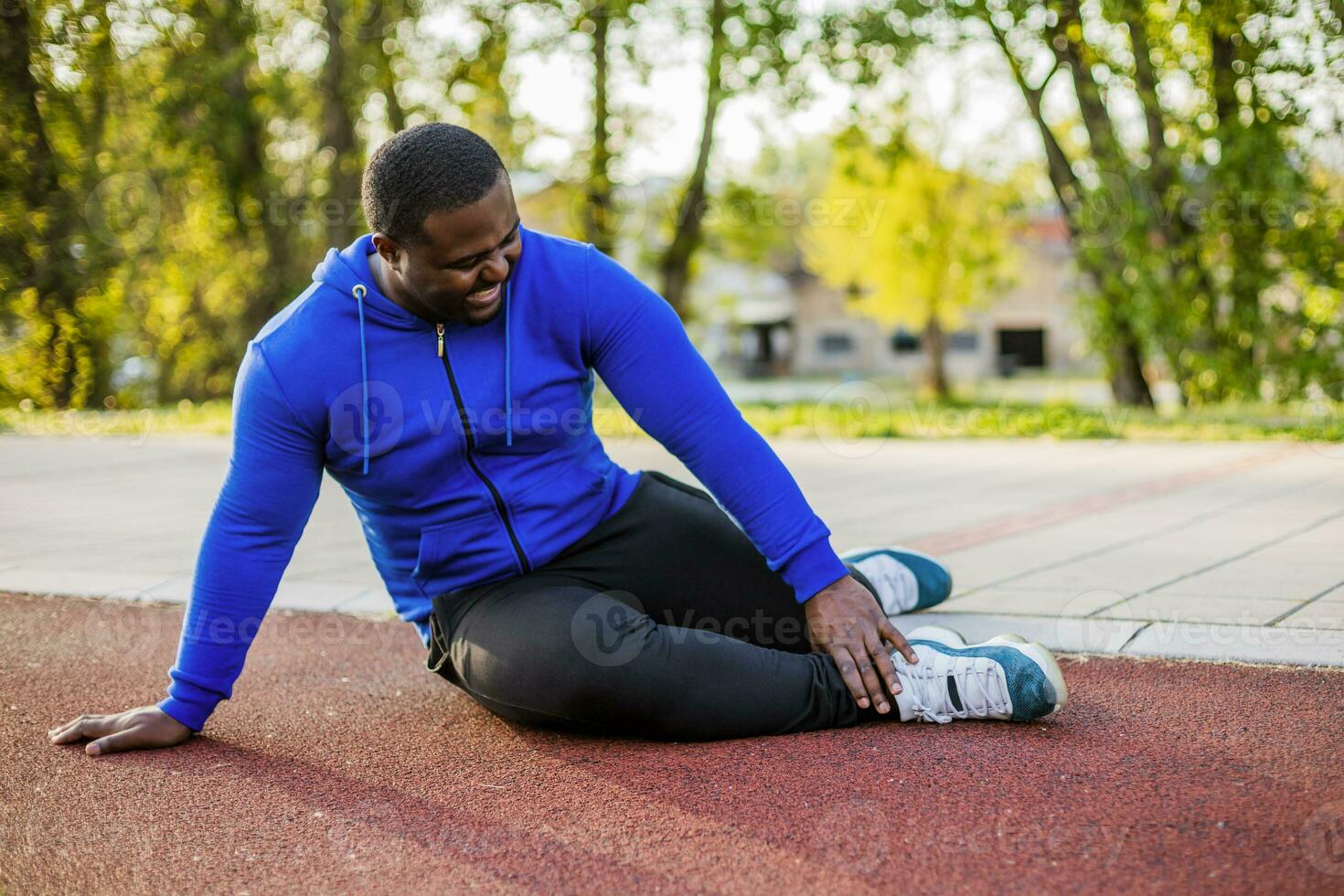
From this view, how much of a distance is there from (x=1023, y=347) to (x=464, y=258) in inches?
1951

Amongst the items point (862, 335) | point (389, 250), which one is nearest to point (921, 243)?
point (862, 335)

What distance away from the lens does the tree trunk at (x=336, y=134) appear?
1634 centimetres

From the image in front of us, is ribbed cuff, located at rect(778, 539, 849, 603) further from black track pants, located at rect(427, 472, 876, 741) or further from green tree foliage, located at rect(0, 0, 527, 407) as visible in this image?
green tree foliage, located at rect(0, 0, 527, 407)

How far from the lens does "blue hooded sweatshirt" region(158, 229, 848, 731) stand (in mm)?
2689

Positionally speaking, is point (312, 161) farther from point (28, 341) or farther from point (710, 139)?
point (710, 139)

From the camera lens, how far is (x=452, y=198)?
2.44m

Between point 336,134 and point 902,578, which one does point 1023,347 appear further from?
point 902,578

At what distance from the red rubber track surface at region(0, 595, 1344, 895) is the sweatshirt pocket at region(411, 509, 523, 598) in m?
0.37

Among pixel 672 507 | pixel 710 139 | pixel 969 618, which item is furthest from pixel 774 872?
pixel 710 139

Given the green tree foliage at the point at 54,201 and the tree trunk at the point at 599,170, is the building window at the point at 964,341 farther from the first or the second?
the green tree foliage at the point at 54,201

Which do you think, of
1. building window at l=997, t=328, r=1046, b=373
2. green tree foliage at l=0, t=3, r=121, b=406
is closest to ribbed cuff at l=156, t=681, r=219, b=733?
green tree foliage at l=0, t=3, r=121, b=406

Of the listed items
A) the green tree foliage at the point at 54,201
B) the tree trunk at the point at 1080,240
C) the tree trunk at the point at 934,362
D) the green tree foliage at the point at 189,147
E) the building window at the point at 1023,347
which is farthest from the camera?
the building window at the point at 1023,347

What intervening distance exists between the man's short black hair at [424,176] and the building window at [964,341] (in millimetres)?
49097

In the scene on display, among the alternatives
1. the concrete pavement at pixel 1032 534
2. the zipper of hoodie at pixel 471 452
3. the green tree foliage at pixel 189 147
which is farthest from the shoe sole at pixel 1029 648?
the green tree foliage at pixel 189 147
